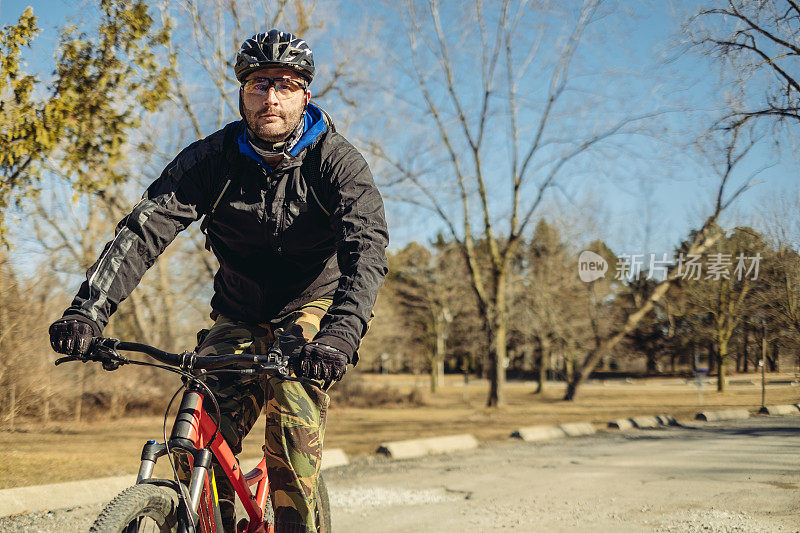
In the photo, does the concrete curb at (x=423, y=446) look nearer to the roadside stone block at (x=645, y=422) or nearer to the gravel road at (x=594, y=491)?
the gravel road at (x=594, y=491)

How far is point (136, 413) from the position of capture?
43.4 feet

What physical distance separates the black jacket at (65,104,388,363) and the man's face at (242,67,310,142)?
117mm

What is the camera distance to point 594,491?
18.7ft

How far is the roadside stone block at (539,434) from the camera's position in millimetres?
10508

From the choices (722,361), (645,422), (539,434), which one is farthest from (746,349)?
(645,422)

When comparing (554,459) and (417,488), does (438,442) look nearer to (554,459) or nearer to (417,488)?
(554,459)

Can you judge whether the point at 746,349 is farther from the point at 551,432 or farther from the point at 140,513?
the point at 140,513

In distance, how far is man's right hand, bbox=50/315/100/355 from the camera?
7.19 feet

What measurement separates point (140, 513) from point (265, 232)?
3.94 ft

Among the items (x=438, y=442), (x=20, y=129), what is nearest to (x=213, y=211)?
(x=20, y=129)

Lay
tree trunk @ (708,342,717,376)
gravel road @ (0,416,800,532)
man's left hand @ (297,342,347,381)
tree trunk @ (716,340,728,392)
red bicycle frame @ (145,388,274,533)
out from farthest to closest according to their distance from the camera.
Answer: tree trunk @ (708,342,717,376)
tree trunk @ (716,340,728,392)
gravel road @ (0,416,800,532)
red bicycle frame @ (145,388,274,533)
man's left hand @ (297,342,347,381)

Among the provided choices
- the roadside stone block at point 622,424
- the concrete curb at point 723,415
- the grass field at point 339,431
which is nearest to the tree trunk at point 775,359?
the grass field at point 339,431

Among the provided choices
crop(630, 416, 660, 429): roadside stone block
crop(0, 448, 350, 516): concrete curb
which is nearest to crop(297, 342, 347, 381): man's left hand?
crop(0, 448, 350, 516): concrete curb

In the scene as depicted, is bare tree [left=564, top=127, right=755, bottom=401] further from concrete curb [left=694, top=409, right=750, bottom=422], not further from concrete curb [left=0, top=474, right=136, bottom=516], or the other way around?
concrete curb [left=0, top=474, right=136, bottom=516]
